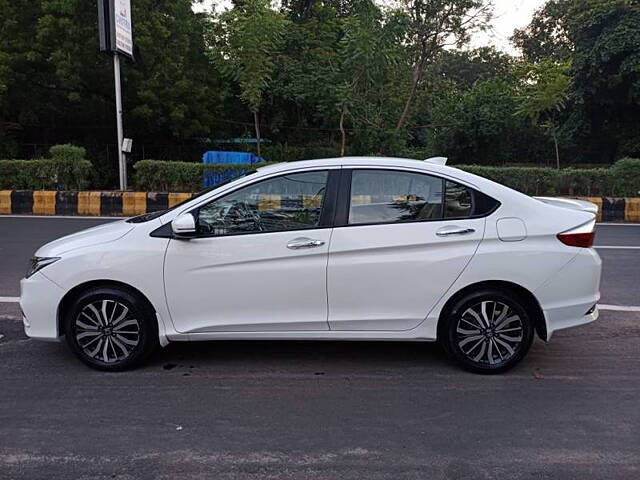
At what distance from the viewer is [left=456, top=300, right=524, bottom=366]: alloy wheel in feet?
14.0

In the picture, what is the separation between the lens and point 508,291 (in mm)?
4289

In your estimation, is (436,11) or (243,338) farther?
(436,11)

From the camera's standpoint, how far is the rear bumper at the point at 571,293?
→ 4.23m

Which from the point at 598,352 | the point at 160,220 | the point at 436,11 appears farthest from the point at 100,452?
the point at 436,11

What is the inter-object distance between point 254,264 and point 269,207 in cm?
44

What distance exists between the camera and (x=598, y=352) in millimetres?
4852

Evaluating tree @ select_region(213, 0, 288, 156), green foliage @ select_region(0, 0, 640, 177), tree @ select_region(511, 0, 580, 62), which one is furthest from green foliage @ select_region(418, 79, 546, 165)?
tree @ select_region(511, 0, 580, 62)

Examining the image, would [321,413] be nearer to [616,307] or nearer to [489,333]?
[489,333]

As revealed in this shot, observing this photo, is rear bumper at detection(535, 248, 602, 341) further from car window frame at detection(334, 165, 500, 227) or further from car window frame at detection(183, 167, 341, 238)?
car window frame at detection(183, 167, 341, 238)

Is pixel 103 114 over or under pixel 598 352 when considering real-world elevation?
over

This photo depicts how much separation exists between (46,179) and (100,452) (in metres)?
12.6

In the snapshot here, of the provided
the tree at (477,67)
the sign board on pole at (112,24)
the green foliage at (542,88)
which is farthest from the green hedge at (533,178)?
the tree at (477,67)

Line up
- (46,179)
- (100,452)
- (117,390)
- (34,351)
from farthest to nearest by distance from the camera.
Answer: (46,179) < (34,351) < (117,390) < (100,452)

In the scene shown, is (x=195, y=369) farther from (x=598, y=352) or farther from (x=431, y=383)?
(x=598, y=352)
